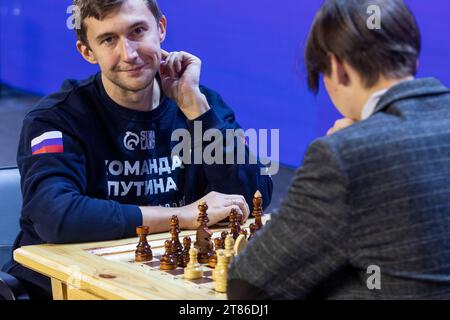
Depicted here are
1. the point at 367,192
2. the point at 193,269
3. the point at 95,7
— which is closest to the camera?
the point at 367,192

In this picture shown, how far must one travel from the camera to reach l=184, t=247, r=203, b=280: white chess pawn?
2.36 m

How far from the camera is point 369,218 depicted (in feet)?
→ 6.13

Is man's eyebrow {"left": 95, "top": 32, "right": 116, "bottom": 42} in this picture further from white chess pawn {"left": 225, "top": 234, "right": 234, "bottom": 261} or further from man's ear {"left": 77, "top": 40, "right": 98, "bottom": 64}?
white chess pawn {"left": 225, "top": 234, "right": 234, "bottom": 261}

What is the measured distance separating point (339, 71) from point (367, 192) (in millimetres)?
297

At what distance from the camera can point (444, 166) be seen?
1.92 metres

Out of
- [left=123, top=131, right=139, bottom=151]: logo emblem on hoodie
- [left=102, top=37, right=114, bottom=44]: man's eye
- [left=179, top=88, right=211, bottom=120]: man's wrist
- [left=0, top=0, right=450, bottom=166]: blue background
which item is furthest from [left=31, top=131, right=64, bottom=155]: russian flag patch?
[left=0, top=0, right=450, bottom=166]: blue background

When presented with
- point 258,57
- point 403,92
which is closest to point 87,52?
point 403,92

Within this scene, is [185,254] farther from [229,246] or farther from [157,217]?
[157,217]

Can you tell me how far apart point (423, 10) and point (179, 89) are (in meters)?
2.53

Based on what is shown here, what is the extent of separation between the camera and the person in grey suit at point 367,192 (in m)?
1.86

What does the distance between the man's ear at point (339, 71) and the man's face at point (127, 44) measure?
112 centimetres

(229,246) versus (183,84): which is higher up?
(183,84)

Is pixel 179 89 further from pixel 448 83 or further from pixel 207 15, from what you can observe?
pixel 207 15

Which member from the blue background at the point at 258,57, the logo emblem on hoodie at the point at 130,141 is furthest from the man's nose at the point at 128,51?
the blue background at the point at 258,57
